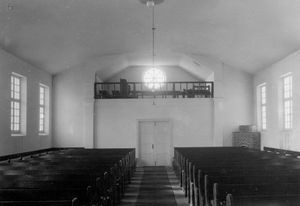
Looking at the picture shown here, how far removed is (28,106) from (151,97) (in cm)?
572

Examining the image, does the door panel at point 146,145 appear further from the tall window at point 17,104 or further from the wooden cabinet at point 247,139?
the tall window at point 17,104

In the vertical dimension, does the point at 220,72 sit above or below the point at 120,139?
above

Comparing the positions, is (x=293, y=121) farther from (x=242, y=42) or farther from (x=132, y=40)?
(x=132, y=40)

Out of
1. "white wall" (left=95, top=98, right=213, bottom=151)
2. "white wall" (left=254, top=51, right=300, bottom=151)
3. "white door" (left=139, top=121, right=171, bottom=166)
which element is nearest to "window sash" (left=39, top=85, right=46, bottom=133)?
"white wall" (left=95, top=98, right=213, bottom=151)

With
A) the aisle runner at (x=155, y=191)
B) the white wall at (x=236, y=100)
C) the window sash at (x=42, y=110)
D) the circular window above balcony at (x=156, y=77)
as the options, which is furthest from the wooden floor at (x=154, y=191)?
the circular window above balcony at (x=156, y=77)

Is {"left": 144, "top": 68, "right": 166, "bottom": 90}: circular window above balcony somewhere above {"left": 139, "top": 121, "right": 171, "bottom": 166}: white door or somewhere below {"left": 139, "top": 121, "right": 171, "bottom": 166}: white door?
above

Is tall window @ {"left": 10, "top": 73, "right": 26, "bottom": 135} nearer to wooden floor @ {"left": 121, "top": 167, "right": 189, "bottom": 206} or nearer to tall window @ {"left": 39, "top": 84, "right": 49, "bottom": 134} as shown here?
tall window @ {"left": 39, "top": 84, "right": 49, "bottom": 134}

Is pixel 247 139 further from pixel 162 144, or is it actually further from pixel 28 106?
pixel 28 106

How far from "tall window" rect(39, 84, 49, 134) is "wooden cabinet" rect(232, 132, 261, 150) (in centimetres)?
811

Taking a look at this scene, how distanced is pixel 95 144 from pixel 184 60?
540cm

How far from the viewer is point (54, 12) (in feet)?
35.6

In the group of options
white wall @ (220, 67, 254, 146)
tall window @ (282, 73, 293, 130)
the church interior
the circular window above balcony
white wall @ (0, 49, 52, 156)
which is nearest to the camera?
the church interior

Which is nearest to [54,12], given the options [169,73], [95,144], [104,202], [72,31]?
[72,31]

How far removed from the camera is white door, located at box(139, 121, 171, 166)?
17.8 meters
